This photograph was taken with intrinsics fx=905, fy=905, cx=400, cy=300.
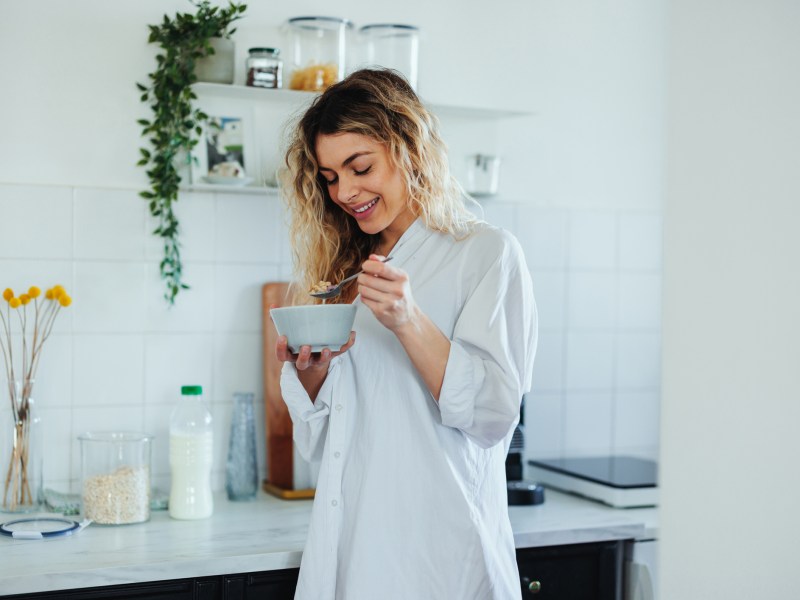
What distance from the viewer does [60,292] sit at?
1.99 m

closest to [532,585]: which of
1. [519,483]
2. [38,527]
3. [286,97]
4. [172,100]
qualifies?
[519,483]

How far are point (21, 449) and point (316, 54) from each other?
113 centimetres

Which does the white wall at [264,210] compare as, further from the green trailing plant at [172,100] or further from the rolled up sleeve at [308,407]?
the rolled up sleeve at [308,407]

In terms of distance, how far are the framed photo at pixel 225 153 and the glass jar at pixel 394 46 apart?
1.14 ft

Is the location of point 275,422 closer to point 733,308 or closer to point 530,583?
point 530,583

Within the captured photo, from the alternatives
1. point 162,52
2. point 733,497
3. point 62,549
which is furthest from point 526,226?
point 733,497

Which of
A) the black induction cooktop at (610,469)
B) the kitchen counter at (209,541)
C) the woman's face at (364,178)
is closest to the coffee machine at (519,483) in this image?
the kitchen counter at (209,541)

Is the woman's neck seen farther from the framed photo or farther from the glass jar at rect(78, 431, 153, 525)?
the glass jar at rect(78, 431, 153, 525)

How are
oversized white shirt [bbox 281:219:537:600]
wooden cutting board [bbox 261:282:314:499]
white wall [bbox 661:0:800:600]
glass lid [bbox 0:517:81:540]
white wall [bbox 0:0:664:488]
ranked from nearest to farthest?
white wall [bbox 661:0:800:600] < oversized white shirt [bbox 281:219:537:600] < glass lid [bbox 0:517:81:540] < white wall [bbox 0:0:664:488] < wooden cutting board [bbox 261:282:314:499]

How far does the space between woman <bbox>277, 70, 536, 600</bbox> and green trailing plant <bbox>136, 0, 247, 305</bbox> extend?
0.60 m

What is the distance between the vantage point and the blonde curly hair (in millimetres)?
1521

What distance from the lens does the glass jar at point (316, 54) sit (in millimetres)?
2145

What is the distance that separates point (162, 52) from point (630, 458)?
1645 millimetres

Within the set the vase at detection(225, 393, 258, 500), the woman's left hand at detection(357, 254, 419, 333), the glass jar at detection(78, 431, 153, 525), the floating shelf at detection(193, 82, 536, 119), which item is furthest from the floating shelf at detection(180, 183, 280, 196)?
the woman's left hand at detection(357, 254, 419, 333)
